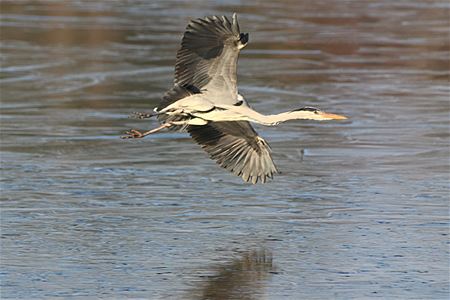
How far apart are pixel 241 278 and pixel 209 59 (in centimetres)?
174

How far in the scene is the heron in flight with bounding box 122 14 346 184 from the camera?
31.7ft

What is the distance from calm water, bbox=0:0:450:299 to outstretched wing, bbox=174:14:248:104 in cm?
123

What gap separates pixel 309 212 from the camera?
1116 centimetres

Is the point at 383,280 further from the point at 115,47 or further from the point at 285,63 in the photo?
the point at 115,47

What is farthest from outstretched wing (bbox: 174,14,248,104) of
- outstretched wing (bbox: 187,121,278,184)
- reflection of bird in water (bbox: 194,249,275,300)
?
reflection of bird in water (bbox: 194,249,275,300)

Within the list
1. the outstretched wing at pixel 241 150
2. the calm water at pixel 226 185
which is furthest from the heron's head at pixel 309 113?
the calm water at pixel 226 185

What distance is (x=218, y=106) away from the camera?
31.9 feet

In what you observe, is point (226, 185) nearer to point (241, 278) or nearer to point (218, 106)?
point (218, 106)

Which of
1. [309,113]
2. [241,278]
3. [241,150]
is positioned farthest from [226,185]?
[241,278]

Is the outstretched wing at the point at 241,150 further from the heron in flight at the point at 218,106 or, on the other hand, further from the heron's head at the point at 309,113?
the heron's head at the point at 309,113

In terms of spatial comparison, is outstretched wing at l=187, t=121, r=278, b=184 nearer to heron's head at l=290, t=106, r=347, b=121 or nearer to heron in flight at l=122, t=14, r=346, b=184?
heron in flight at l=122, t=14, r=346, b=184

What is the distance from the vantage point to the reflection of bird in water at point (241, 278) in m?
8.77

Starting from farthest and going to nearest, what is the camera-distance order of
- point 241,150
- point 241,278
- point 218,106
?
point 241,150, point 218,106, point 241,278

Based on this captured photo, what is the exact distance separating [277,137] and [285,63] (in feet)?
20.2
